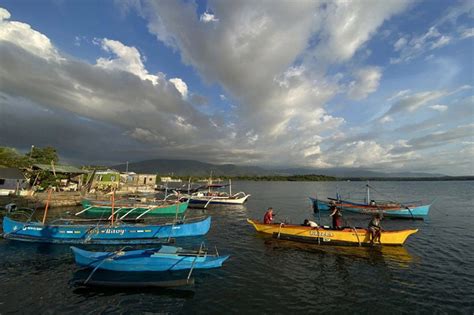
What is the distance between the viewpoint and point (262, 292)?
1291 cm

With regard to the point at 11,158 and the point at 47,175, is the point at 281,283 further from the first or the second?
the point at 11,158

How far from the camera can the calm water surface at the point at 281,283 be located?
11.5 meters

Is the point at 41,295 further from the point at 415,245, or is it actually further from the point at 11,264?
the point at 415,245

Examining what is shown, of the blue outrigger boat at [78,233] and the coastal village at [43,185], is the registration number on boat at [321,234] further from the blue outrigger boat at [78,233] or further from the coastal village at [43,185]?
the coastal village at [43,185]

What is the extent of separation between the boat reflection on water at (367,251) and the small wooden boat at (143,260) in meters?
8.92

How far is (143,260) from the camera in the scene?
13.5 m

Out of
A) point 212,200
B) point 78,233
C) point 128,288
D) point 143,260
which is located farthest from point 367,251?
point 212,200

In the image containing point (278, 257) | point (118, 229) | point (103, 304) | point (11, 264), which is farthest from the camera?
point (118, 229)

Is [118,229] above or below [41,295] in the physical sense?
above

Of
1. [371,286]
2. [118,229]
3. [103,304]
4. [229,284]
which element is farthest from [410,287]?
[118,229]

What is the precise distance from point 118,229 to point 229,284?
12353 millimetres

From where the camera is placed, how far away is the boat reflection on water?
58.1ft

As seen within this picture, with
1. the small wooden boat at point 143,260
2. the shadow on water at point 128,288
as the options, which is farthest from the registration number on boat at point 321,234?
the shadow on water at point 128,288

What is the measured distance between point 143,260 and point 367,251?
54.8 feet
